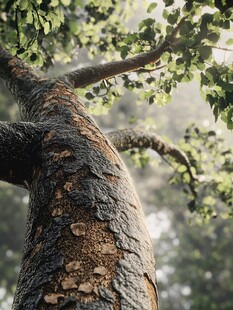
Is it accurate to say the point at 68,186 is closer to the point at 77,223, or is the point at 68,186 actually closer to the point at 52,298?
the point at 77,223

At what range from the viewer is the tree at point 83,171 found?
1060mm

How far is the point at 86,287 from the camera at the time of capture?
1.01 meters

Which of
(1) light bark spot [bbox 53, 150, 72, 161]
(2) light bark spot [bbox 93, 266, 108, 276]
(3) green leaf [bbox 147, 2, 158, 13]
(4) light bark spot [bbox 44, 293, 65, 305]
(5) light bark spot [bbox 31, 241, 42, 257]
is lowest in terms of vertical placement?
(4) light bark spot [bbox 44, 293, 65, 305]

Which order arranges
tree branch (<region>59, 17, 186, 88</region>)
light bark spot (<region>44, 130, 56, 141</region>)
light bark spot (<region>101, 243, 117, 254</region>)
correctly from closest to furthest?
1. light bark spot (<region>101, 243, 117, 254</region>)
2. light bark spot (<region>44, 130, 56, 141</region>)
3. tree branch (<region>59, 17, 186, 88</region>)

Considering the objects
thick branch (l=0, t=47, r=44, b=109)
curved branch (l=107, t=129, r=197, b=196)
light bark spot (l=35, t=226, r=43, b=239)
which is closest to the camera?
light bark spot (l=35, t=226, r=43, b=239)

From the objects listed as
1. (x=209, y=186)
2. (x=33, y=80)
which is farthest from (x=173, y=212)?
(x=33, y=80)

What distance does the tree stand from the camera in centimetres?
106

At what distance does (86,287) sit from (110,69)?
6.07 ft

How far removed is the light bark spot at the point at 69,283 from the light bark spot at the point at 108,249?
14 cm

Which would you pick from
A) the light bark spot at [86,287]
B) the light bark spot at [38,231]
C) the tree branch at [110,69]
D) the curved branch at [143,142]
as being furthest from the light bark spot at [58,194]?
the curved branch at [143,142]

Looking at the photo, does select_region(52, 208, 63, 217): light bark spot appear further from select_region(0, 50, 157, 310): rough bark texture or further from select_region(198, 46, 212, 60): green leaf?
select_region(198, 46, 212, 60): green leaf

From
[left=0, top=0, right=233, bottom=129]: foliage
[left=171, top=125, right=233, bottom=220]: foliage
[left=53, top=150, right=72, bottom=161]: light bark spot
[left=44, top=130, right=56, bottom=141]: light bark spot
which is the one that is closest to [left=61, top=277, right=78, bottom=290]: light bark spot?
[left=53, top=150, right=72, bottom=161]: light bark spot

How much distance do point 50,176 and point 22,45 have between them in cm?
127

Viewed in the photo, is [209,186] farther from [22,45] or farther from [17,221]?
[17,221]
